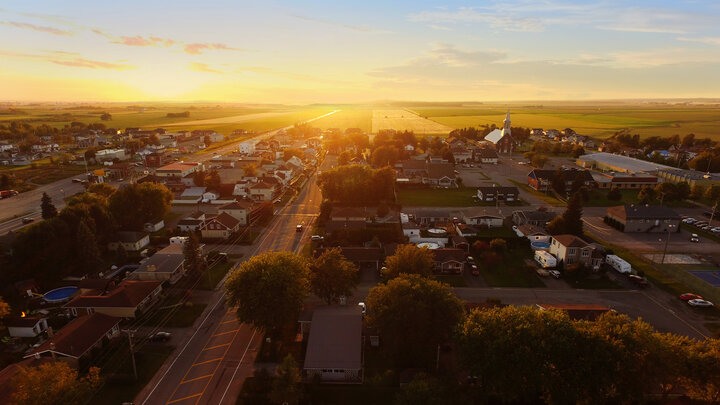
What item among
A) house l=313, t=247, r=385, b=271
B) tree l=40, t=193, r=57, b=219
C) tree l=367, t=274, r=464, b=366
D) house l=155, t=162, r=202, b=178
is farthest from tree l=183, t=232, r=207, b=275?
house l=155, t=162, r=202, b=178

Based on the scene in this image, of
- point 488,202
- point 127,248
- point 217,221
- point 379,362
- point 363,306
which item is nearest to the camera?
point 379,362

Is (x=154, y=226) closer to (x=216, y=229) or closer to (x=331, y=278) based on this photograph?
(x=216, y=229)

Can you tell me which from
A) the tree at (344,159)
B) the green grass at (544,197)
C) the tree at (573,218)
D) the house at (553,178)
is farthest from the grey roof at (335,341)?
the tree at (344,159)

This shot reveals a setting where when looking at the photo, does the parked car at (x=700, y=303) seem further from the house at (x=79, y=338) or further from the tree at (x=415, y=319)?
the house at (x=79, y=338)

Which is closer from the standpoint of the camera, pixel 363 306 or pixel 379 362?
pixel 379 362

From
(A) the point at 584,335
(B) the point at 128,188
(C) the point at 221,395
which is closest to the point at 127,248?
(B) the point at 128,188

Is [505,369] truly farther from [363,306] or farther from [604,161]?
[604,161]

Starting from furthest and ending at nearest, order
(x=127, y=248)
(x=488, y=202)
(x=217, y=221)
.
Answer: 1. (x=488, y=202)
2. (x=217, y=221)
3. (x=127, y=248)

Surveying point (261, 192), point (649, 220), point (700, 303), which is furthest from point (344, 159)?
point (700, 303)
